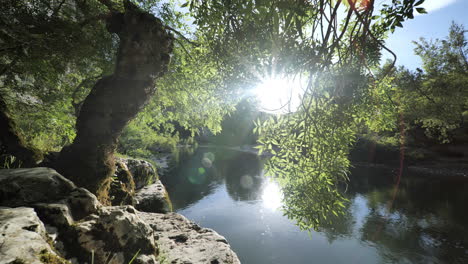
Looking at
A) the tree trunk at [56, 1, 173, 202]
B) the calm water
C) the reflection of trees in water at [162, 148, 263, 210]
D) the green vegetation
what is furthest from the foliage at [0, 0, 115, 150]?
the reflection of trees in water at [162, 148, 263, 210]

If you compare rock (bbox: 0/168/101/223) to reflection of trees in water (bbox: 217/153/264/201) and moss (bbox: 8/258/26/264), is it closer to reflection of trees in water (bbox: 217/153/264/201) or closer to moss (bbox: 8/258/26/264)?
moss (bbox: 8/258/26/264)

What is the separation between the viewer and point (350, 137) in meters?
6.48

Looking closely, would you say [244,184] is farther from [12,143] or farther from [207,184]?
[12,143]

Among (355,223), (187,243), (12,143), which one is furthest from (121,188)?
(355,223)

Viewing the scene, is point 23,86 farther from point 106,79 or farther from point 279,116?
point 279,116

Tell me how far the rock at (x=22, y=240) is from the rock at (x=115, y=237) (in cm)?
71

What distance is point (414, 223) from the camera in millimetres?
15555

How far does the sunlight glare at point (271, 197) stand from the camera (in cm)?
2049

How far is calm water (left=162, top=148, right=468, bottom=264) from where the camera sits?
12430 mm

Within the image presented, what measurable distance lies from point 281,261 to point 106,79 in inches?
473

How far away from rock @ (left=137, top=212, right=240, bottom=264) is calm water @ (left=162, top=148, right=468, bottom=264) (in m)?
3.55

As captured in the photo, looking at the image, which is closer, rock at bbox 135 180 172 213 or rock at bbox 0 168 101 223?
rock at bbox 0 168 101 223

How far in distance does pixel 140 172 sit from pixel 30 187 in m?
7.21

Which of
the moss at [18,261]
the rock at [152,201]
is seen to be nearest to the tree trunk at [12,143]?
the rock at [152,201]
